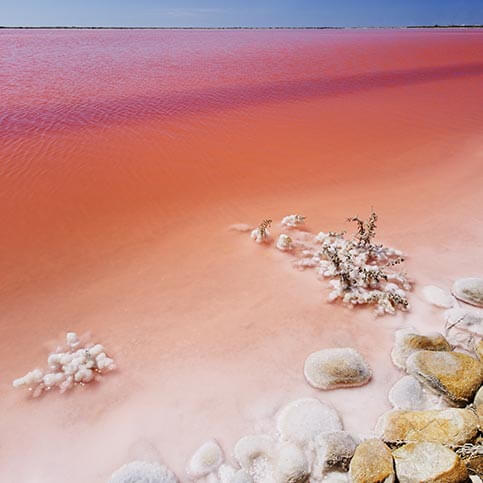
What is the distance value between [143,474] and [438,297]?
3864 millimetres

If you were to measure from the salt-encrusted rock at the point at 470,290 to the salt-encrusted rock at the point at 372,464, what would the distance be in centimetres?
258

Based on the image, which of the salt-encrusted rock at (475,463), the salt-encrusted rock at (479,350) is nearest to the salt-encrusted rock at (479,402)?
the salt-encrusted rock at (475,463)

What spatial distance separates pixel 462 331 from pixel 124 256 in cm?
455

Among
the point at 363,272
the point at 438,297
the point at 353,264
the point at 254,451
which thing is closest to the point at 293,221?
the point at 353,264

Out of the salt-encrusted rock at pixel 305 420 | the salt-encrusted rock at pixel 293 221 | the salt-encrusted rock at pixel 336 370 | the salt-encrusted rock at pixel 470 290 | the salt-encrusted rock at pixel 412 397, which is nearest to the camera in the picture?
the salt-encrusted rock at pixel 305 420

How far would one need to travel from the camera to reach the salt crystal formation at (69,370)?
3.81 meters

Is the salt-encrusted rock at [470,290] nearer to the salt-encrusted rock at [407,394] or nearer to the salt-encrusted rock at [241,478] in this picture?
the salt-encrusted rock at [407,394]

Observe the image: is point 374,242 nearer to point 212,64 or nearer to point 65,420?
point 65,420

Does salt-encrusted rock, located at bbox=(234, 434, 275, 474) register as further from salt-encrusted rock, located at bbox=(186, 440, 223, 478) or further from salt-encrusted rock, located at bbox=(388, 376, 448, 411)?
salt-encrusted rock, located at bbox=(388, 376, 448, 411)

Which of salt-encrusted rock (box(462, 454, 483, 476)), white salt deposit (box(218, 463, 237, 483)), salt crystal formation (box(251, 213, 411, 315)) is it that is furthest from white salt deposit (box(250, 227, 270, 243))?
salt-encrusted rock (box(462, 454, 483, 476))

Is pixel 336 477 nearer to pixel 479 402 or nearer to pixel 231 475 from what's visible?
pixel 231 475

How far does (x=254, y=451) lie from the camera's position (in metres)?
3.19

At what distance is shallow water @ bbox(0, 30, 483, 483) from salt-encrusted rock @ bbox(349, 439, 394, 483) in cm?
45

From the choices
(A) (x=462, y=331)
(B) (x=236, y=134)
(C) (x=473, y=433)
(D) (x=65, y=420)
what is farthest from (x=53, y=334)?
(B) (x=236, y=134)
